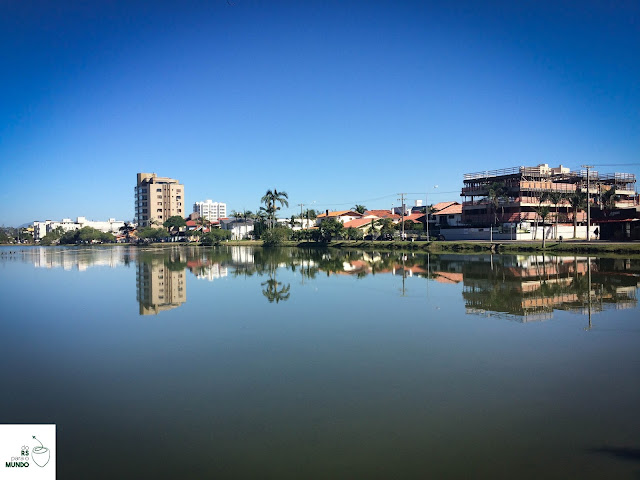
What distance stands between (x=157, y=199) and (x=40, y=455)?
145434mm

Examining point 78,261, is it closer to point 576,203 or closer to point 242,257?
point 242,257

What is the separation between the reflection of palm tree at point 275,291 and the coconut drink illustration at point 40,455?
49.0 ft

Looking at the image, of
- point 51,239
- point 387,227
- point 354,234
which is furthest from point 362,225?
point 51,239

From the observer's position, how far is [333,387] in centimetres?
927

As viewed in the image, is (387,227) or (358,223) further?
(358,223)

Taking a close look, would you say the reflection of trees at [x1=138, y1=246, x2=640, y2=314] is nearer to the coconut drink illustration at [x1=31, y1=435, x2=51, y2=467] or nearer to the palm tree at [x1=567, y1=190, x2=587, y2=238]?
the coconut drink illustration at [x1=31, y1=435, x2=51, y2=467]

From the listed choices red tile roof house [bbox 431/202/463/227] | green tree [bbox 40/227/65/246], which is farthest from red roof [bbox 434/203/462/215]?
green tree [bbox 40/227/65/246]

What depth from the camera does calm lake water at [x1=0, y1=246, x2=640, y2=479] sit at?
6629 mm

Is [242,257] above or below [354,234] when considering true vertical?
below

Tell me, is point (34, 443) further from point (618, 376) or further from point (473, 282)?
point (473, 282)

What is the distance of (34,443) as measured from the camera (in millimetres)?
6012

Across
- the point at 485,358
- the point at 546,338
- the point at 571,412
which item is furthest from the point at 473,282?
the point at 571,412

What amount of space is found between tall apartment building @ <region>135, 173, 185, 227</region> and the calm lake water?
129 metres

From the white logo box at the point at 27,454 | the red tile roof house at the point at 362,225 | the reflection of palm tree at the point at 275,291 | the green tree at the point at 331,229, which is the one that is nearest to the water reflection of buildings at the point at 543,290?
the reflection of palm tree at the point at 275,291
